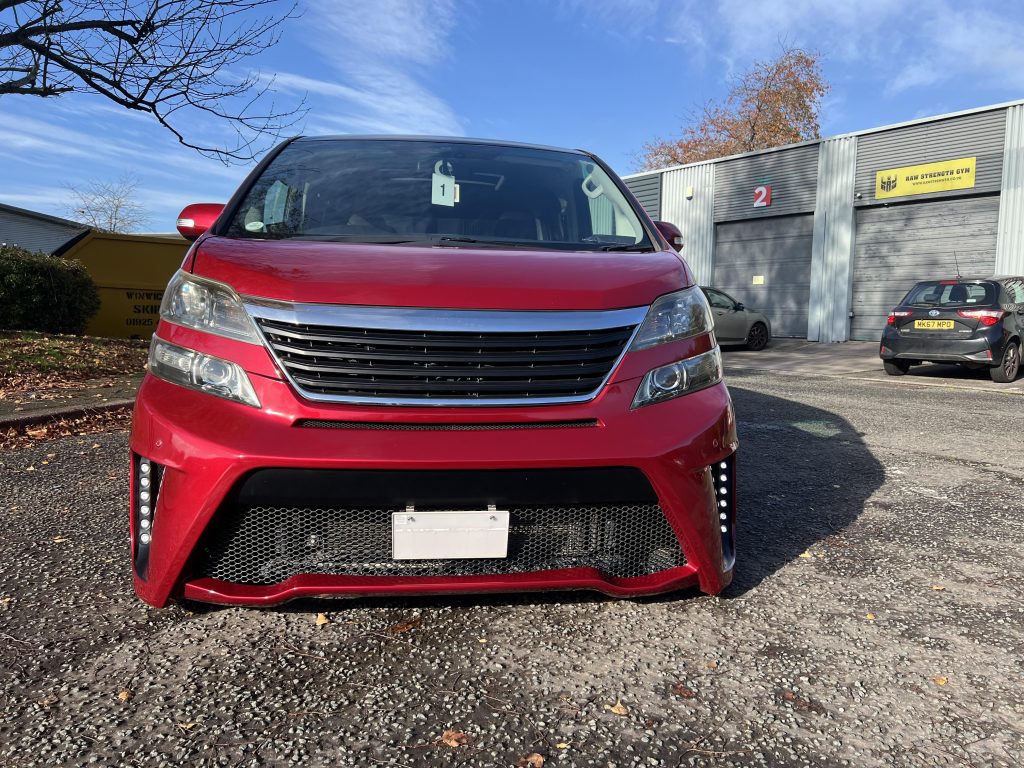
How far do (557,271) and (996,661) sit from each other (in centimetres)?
167

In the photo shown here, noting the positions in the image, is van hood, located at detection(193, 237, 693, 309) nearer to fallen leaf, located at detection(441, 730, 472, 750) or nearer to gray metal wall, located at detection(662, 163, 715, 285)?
fallen leaf, located at detection(441, 730, 472, 750)

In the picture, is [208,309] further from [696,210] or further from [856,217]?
[696,210]

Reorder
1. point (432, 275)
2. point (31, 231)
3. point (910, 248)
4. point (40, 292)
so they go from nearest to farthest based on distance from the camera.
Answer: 1. point (432, 275)
2. point (40, 292)
3. point (910, 248)
4. point (31, 231)

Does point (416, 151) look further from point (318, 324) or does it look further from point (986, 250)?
point (986, 250)

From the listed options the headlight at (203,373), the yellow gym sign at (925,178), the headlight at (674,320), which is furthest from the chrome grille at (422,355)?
the yellow gym sign at (925,178)

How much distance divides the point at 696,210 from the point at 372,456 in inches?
898

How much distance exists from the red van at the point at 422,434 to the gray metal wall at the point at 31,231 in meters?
34.7

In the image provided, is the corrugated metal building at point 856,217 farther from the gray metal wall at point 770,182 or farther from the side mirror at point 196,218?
the side mirror at point 196,218

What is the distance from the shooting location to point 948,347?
1009 centimetres

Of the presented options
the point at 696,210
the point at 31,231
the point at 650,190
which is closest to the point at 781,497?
the point at 696,210

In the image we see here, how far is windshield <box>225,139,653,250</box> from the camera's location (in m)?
2.68

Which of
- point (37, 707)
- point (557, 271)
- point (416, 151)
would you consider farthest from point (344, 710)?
point (416, 151)

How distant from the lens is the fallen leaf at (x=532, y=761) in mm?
1562

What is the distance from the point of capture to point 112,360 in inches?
346
